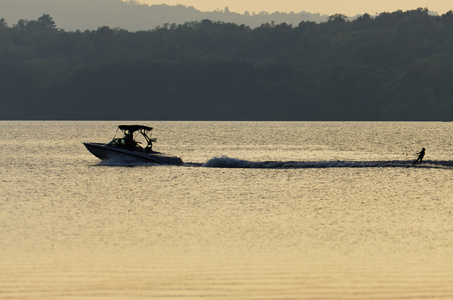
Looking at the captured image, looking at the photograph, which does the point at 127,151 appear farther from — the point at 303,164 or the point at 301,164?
the point at 303,164

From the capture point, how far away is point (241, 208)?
131 feet

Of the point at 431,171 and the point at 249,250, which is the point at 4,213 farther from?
the point at 431,171

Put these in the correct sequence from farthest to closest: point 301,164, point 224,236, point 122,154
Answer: point 301,164 → point 122,154 → point 224,236

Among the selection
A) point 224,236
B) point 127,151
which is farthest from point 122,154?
point 224,236

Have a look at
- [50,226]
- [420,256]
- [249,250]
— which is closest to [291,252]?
[249,250]

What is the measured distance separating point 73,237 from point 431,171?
45.5 m

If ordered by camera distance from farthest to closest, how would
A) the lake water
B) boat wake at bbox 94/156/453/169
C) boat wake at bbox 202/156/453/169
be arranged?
boat wake at bbox 202/156/453/169 < boat wake at bbox 94/156/453/169 < the lake water

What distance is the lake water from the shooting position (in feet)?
63.2

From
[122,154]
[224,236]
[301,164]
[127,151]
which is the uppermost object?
[127,151]

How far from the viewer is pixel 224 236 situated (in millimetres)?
29547

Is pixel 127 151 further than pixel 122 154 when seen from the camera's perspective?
No

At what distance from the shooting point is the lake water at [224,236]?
1928cm

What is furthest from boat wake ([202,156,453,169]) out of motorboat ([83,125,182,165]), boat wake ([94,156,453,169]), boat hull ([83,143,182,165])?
motorboat ([83,125,182,165])

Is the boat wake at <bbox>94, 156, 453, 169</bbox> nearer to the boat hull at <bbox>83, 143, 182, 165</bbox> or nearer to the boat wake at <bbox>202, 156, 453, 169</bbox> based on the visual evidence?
the boat wake at <bbox>202, 156, 453, 169</bbox>
